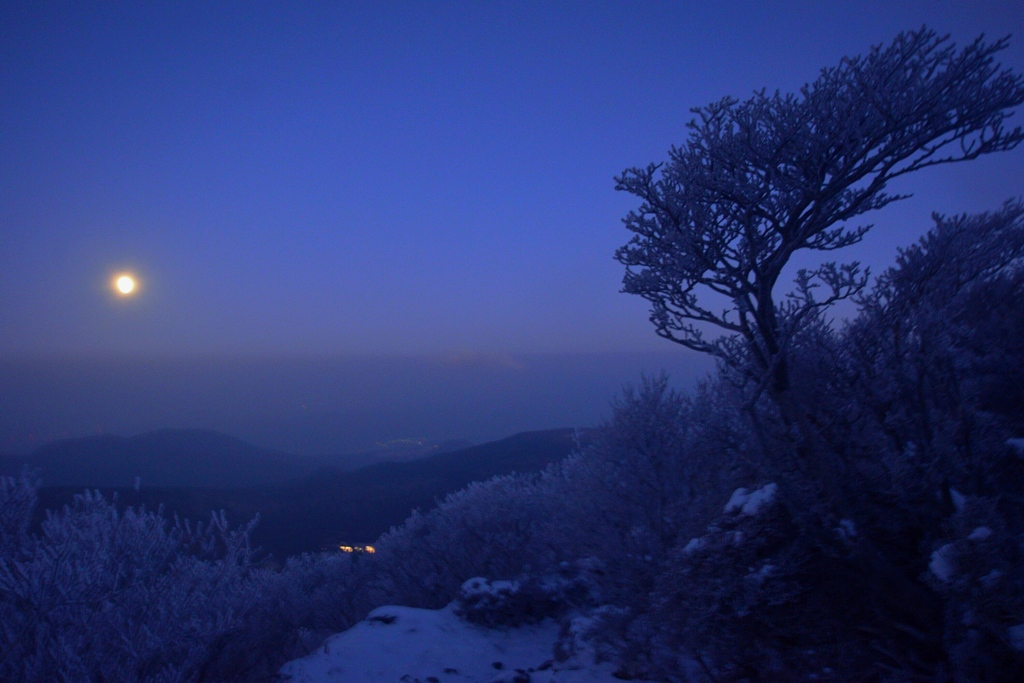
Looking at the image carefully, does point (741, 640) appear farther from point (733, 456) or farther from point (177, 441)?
point (177, 441)

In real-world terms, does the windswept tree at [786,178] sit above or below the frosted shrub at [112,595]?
above

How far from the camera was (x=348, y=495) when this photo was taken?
1650 inches

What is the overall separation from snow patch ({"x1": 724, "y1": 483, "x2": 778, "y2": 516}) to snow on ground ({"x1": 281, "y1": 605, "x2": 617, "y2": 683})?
2.11 m

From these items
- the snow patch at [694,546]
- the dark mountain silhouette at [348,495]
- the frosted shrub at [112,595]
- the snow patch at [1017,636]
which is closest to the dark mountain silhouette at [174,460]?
the dark mountain silhouette at [348,495]

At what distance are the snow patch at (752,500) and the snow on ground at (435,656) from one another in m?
2.11

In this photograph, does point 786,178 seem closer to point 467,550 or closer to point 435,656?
point 435,656

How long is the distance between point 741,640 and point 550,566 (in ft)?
21.4

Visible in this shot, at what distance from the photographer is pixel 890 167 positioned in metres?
5.31

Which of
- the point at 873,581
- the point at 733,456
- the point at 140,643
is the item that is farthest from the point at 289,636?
the point at 873,581

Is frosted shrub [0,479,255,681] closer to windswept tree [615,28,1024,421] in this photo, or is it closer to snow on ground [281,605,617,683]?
snow on ground [281,605,617,683]

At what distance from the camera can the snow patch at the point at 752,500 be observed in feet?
16.3

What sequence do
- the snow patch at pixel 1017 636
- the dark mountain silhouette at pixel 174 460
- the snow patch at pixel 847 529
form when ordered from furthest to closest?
the dark mountain silhouette at pixel 174 460 < the snow patch at pixel 847 529 < the snow patch at pixel 1017 636

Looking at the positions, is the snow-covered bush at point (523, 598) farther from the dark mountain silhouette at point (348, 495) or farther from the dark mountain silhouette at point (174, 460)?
the dark mountain silhouette at point (174, 460)

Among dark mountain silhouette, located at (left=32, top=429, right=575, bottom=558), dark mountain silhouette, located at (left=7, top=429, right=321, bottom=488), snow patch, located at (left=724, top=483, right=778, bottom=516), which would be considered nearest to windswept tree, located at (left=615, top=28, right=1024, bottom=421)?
snow patch, located at (left=724, top=483, right=778, bottom=516)
